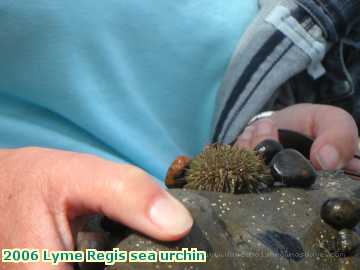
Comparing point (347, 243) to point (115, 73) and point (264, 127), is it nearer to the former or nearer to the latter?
point (264, 127)

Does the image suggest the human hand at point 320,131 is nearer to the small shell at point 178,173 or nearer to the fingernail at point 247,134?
the fingernail at point 247,134

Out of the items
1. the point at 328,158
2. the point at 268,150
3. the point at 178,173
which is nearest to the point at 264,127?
the point at 328,158

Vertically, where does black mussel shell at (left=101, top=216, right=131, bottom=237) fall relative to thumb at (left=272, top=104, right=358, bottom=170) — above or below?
below

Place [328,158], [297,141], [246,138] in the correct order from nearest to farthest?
1. [328,158]
2. [297,141]
3. [246,138]

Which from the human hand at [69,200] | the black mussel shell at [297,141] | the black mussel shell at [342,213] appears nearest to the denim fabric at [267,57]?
the black mussel shell at [297,141]

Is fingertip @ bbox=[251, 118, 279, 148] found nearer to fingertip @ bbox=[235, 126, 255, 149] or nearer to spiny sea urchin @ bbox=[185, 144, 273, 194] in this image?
fingertip @ bbox=[235, 126, 255, 149]

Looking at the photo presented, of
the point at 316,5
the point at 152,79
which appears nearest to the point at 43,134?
the point at 152,79

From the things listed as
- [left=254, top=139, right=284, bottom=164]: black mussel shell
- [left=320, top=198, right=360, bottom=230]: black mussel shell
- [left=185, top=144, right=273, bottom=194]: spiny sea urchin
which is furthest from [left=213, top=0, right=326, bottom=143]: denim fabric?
→ [left=320, top=198, right=360, bottom=230]: black mussel shell
